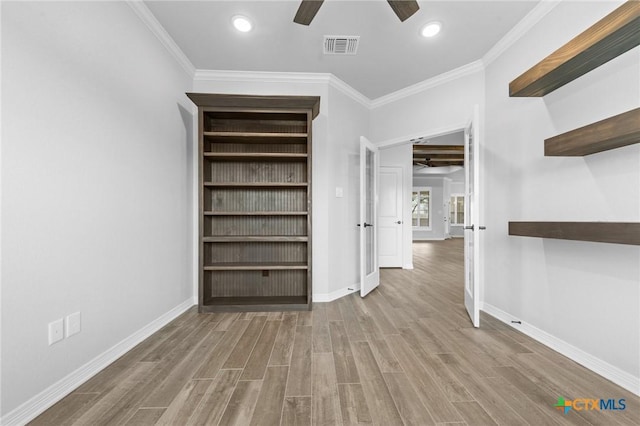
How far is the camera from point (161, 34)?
2357mm

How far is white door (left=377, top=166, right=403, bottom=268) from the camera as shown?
5129 millimetres

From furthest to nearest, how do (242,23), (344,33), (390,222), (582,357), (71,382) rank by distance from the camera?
(390,222) → (344,33) → (242,23) → (582,357) → (71,382)

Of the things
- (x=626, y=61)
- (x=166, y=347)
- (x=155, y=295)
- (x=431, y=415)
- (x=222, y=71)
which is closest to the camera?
(x=431, y=415)

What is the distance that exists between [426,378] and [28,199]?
7.83 ft

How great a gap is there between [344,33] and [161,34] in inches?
65.0

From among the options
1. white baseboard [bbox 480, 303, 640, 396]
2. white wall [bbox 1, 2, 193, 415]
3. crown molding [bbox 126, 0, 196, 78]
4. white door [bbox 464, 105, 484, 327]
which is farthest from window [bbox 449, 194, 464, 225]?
white wall [bbox 1, 2, 193, 415]

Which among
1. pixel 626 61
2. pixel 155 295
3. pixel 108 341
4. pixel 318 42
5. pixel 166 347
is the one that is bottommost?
pixel 166 347

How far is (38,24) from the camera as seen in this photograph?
1.36 meters

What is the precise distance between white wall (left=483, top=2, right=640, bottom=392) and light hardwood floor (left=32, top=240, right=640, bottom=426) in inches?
10.6

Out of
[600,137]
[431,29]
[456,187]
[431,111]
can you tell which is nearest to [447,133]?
[431,111]

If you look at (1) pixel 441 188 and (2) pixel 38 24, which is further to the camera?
(1) pixel 441 188

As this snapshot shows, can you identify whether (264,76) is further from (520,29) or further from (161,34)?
(520,29)

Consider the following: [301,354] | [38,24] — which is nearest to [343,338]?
[301,354]

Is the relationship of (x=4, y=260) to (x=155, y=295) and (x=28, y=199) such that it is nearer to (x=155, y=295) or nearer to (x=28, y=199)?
(x=28, y=199)
